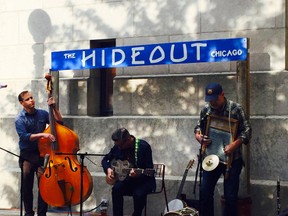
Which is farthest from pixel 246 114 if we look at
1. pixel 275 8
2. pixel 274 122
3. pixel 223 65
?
pixel 275 8

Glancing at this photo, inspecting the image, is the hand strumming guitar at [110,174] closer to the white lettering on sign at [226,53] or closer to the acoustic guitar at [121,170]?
the acoustic guitar at [121,170]

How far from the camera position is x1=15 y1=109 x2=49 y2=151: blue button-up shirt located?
28.6 ft

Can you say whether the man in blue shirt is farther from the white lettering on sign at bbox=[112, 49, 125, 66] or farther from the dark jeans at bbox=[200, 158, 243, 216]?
the dark jeans at bbox=[200, 158, 243, 216]

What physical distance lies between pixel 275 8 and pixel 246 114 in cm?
192

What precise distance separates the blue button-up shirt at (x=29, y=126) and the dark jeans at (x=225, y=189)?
110 inches

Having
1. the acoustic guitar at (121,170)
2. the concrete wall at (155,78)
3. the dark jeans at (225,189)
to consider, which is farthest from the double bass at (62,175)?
the dark jeans at (225,189)

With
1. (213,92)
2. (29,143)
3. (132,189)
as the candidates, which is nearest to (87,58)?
(29,143)

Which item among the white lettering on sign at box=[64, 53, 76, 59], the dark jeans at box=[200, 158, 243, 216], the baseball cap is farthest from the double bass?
the baseball cap

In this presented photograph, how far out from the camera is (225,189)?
7586 mm

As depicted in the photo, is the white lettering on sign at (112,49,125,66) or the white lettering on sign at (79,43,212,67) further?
the white lettering on sign at (112,49,125,66)

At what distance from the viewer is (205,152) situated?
775 centimetres

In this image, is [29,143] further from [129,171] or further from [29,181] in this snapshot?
[129,171]

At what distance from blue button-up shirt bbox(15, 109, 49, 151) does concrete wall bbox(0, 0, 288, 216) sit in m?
1.22

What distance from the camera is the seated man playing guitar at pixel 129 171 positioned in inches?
313
